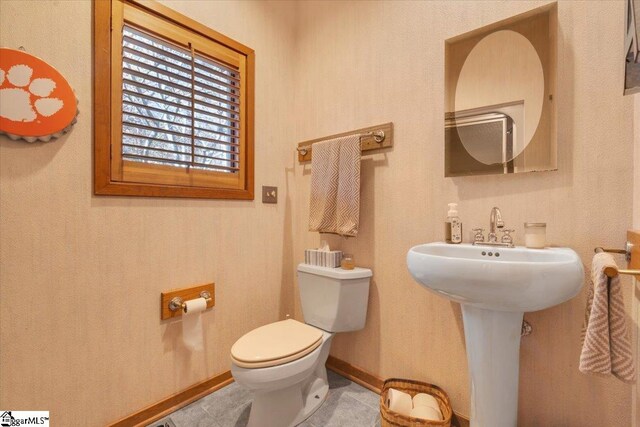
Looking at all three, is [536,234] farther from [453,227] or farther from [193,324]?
[193,324]

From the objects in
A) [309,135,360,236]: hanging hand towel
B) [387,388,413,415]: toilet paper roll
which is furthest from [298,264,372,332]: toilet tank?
[387,388,413,415]: toilet paper roll

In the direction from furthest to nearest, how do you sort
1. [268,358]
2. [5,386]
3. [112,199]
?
[112,199] < [268,358] < [5,386]

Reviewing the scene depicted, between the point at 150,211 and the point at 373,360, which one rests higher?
the point at 150,211

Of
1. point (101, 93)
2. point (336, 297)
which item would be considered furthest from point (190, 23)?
point (336, 297)

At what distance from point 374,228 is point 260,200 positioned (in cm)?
71

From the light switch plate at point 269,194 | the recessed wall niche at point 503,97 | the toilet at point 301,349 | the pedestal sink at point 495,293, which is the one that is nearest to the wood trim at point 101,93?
the light switch plate at point 269,194

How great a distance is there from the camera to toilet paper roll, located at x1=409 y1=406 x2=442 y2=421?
1183 mm

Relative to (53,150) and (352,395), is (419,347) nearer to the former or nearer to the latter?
(352,395)

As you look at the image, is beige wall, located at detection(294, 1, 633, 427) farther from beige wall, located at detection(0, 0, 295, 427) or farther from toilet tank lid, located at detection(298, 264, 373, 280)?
beige wall, located at detection(0, 0, 295, 427)

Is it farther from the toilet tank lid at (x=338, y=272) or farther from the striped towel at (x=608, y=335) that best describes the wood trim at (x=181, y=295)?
the striped towel at (x=608, y=335)

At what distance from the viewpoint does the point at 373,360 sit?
158 centimetres

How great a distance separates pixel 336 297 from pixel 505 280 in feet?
2.75

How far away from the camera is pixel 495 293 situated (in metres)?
0.82

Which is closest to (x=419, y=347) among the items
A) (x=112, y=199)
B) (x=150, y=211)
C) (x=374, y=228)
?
(x=374, y=228)
